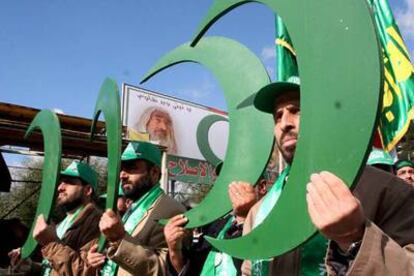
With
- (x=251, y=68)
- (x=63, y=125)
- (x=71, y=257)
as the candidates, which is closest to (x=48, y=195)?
(x=71, y=257)

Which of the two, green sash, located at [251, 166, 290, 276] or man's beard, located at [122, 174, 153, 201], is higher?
man's beard, located at [122, 174, 153, 201]

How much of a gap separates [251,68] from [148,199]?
1.14 metres

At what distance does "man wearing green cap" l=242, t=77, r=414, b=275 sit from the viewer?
0.98m

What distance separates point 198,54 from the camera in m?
2.18

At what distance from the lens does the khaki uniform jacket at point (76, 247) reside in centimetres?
277

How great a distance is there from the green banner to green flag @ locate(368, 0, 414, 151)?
11284mm

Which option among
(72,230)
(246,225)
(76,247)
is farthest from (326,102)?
(72,230)

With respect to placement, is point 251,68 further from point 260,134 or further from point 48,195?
point 48,195

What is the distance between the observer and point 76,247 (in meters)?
3.12

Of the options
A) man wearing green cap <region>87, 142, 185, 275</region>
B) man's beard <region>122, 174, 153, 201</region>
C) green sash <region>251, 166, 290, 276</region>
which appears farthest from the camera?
man's beard <region>122, 174, 153, 201</region>

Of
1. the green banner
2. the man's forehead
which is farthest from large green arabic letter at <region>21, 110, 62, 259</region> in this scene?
the green banner

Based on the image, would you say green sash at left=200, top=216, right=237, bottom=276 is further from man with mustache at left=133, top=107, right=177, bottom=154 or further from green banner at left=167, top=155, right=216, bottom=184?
man with mustache at left=133, top=107, right=177, bottom=154

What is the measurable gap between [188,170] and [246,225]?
1467 centimetres

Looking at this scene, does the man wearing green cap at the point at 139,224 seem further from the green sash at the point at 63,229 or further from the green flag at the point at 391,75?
the green flag at the point at 391,75
